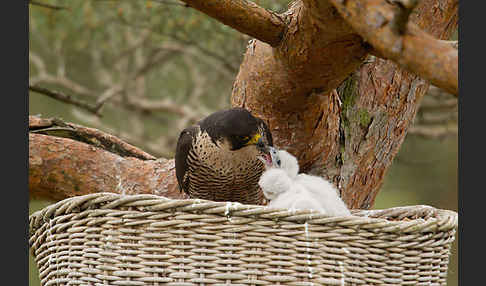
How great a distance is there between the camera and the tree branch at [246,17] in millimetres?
2320

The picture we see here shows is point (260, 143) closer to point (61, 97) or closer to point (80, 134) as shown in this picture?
point (80, 134)

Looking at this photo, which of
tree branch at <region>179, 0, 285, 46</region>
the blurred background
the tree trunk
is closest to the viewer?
tree branch at <region>179, 0, 285, 46</region>

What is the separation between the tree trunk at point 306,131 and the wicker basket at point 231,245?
2.61 feet

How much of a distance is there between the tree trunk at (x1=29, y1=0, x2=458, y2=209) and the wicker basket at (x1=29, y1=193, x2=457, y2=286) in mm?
796

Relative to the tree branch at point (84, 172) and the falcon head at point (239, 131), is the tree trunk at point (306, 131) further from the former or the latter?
the falcon head at point (239, 131)

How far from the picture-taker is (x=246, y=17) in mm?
2434

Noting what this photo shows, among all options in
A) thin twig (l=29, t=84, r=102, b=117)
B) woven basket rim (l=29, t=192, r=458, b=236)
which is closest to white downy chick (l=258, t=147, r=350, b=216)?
woven basket rim (l=29, t=192, r=458, b=236)

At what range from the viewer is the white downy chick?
7.81 ft

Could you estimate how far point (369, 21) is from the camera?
68.0 inches

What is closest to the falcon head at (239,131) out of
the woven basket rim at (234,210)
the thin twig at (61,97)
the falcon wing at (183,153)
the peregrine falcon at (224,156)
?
the peregrine falcon at (224,156)

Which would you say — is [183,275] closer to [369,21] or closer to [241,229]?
[241,229]

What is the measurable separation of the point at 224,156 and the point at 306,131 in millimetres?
398

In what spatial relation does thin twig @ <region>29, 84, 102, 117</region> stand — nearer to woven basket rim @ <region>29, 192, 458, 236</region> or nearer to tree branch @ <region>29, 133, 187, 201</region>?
tree branch @ <region>29, 133, 187, 201</region>

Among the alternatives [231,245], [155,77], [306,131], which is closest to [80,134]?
[306,131]
